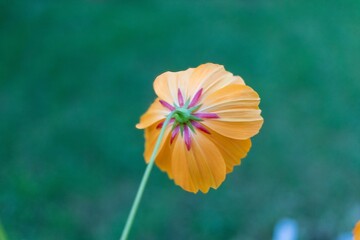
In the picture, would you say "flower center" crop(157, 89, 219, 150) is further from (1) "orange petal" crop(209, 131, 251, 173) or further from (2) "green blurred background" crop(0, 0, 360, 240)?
(2) "green blurred background" crop(0, 0, 360, 240)

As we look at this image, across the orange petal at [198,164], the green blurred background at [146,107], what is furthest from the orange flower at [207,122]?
the green blurred background at [146,107]

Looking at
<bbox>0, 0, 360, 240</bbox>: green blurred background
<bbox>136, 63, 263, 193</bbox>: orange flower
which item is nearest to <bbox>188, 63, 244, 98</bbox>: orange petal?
<bbox>136, 63, 263, 193</bbox>: orange flower

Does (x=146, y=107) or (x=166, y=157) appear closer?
(x=166, y=157)

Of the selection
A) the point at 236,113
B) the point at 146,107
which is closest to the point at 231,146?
the point at 236,113

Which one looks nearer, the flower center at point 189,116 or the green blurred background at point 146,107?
the flower center at point 189,116

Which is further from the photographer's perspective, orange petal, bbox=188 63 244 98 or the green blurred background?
the green blurred background

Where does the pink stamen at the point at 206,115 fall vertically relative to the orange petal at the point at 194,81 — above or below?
below

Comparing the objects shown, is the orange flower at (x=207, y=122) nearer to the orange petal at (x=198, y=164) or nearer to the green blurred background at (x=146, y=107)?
the orange petal at (x=198, y=164)

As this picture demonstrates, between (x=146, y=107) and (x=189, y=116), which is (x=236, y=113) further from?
(x=146, y=107)
